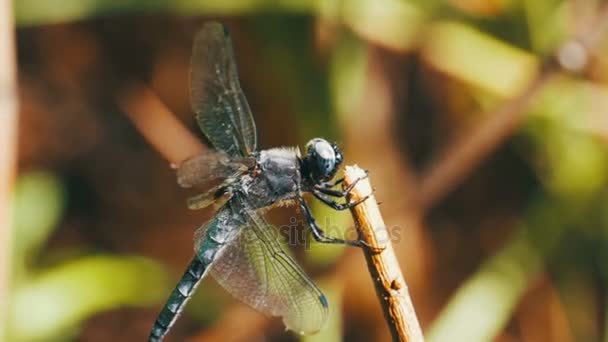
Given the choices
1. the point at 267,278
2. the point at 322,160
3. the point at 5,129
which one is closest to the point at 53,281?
the point at 5,129

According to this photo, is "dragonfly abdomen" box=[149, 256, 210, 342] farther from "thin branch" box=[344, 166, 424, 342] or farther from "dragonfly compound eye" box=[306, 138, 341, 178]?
"thin branch" box=[344, 166, 424, 342]

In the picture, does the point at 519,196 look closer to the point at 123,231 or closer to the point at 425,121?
the point at 425,121

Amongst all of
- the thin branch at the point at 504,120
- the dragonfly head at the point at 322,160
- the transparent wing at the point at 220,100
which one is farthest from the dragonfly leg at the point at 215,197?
the thin branch at the point at 504,120

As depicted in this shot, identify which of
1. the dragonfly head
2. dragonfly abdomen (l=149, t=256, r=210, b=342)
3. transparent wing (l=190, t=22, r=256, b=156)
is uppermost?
transparent wing (l=190, t=22, r=256, b=156)

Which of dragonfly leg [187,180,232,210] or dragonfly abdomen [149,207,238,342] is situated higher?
dragonfly leg [187,180,232,210]

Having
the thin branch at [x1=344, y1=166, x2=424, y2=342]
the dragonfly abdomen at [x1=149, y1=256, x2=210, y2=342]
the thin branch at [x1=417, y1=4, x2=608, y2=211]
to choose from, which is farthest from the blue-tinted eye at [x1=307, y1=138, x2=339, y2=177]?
the thin branch at [x1=417, y1=4, x2=608, y2=211]

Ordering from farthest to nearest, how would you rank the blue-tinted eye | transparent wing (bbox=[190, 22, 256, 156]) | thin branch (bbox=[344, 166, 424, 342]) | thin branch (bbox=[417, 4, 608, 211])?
thin branch (bbox=[417, 4, 608, 211]), transparent wing (bbox=[190, 22, 256, 156]), the blue-tinted eye, thin branch (bbox=[344, 166, 424, 342])

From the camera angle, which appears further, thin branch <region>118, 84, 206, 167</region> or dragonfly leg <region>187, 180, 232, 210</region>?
thin branch <region>118, 84, 206, 167</region>

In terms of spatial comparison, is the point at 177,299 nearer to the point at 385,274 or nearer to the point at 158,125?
the point at 385,274
